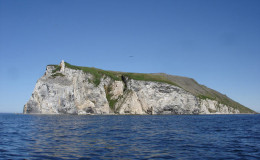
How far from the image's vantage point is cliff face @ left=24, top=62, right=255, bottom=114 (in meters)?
94.2

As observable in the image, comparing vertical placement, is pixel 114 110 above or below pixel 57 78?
below

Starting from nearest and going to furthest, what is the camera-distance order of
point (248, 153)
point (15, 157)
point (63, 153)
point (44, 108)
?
point (15, 157) → point (63, 153) → point (248, 153) → point (44, 108)

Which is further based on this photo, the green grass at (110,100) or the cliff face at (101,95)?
the green grass at (110,100)

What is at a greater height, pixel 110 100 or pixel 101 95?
pixel 101 95

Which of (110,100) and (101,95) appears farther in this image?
(110,100)

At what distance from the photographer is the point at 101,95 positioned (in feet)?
360

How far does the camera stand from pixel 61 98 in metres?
95.2

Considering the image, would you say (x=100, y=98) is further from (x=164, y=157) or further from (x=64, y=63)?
(x=164, y=157)

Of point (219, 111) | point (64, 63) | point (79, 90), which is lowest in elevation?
point (219, 111)

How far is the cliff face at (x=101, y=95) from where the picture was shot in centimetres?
9419

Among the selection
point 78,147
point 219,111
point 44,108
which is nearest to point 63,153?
point 78,147

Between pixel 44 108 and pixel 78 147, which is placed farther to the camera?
pixel 44 108

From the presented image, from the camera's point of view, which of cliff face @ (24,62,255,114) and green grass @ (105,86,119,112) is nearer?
cliff face @ (24,62,255,114)

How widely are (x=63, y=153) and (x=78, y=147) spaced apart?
2514 mm
